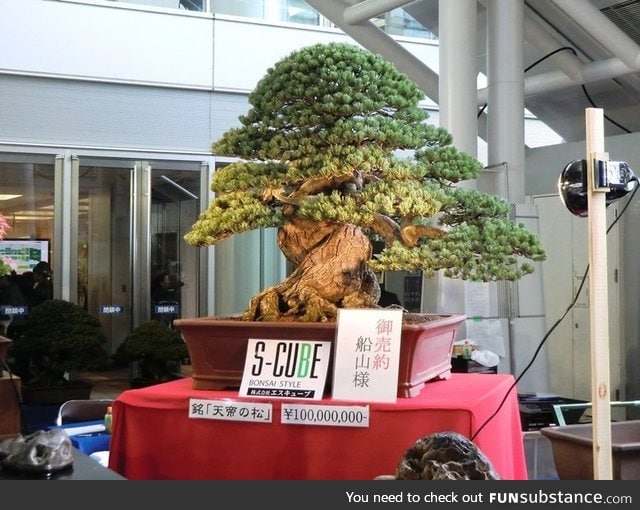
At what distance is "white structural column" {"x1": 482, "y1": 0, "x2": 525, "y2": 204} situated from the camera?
14.8 feet

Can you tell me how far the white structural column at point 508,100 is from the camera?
14.8 feet

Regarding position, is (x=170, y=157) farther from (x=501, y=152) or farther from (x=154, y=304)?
(x=501, y=152)

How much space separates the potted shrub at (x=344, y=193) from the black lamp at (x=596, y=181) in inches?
15.5

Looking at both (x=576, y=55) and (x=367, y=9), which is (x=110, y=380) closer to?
(x=367, y=9)

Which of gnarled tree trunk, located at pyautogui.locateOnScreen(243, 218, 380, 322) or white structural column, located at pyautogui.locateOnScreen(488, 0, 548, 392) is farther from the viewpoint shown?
white structural column, located at pyautogui.locateOnScreen(488, 0, 548, 392)

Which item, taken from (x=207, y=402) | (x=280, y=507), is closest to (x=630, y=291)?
(x=207, y=402)

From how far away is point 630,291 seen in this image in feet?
16.4

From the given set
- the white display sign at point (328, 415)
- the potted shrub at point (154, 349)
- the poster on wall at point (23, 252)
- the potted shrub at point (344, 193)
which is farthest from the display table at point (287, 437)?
the poster on wall at point (23, 252)

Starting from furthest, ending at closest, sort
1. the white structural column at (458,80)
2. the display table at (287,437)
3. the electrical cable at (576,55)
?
the electrical cable at (576,55)
the white structural column at (458,80)
the display table at (287,437)

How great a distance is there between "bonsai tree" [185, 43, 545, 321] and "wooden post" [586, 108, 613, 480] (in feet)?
1.54

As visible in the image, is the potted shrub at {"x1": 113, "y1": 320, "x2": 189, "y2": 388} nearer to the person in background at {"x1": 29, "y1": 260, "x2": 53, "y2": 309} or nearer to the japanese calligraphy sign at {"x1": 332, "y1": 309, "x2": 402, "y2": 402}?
the person in background at {"x1": 29, "y1": 260, "x2": 53, "y2": 309}

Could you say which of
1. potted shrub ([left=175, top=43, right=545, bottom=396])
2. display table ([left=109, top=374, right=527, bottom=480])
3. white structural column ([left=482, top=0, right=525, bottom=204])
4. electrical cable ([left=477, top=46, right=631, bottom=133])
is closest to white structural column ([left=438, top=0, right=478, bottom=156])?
white structural column ([left=482, top=0, right=525, bottom=204])

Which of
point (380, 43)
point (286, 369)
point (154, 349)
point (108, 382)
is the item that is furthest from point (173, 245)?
point (286, 369)

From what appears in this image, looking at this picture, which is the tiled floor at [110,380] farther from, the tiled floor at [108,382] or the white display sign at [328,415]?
the white display sign at [328,415]
